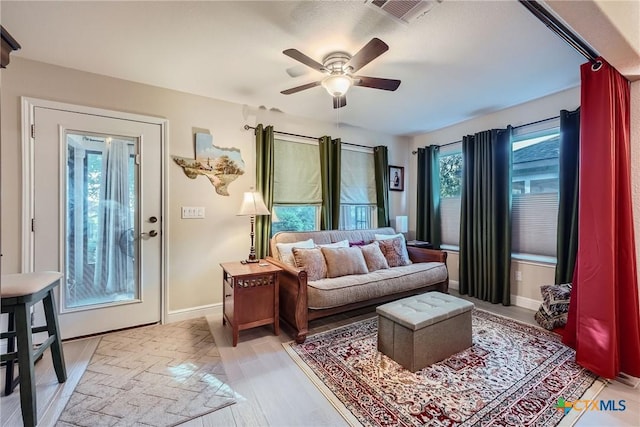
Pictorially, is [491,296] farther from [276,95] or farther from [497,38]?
[276,95]

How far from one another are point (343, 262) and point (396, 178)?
7.20 ft

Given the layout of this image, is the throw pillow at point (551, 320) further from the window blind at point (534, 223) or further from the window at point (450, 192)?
the window at point (450, 192)

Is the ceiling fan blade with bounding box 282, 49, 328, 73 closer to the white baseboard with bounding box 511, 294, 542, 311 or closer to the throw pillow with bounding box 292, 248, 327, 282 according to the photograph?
the throw pillow with bounding box 292, 248, 327, 282

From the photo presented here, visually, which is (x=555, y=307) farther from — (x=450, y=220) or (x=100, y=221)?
(x=100, y=221)

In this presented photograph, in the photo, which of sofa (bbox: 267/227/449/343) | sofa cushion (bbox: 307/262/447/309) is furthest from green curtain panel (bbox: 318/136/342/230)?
sofa cushion (bbox: 307/262/447/309)

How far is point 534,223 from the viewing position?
3.22 meters

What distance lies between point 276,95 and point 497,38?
6.57 feet

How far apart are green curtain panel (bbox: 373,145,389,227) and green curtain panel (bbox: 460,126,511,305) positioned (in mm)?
1053

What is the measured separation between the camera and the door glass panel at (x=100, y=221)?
2.43m

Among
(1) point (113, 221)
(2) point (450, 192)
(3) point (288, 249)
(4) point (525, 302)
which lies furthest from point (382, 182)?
(1) point (113, 221)

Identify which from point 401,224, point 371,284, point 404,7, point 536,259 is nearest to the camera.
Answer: point 404,7

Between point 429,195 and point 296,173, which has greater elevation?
point 296,173

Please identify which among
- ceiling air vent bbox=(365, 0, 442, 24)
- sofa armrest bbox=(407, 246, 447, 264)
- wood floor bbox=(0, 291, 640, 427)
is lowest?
wood floor bbox=(0, 291, 640, 427)

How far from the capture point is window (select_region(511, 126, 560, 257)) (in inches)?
121
